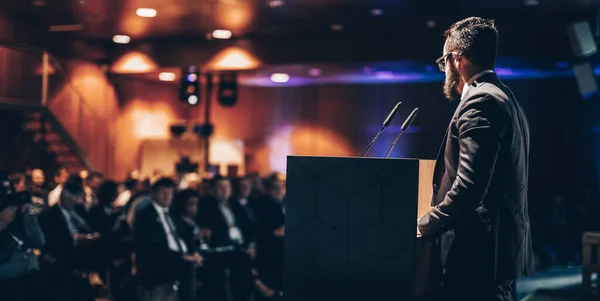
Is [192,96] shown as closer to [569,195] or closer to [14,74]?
[14,74]

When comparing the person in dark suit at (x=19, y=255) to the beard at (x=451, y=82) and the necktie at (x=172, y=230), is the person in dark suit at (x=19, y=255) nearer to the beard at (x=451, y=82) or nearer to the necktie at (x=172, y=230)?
the necktie at (x=172, y=230)

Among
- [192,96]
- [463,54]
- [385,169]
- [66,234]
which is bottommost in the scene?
[66,234]

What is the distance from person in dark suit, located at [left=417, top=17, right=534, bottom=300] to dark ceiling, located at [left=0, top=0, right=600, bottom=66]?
714 centimetres

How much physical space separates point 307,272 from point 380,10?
796cm

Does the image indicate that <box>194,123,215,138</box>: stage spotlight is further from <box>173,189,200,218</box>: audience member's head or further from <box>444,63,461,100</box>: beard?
<box>444,63,461,100</box>: beard

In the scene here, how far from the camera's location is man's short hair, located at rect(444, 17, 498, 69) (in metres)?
2.20

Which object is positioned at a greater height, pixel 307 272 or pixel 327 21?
pixel 327 21

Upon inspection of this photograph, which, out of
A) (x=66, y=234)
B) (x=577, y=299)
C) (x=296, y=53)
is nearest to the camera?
(x=66, y=234)

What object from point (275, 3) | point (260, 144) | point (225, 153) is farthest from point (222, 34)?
point (260, 144)

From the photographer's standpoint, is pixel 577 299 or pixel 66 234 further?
pixel 577 299

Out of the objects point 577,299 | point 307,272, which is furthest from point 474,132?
point 577,299

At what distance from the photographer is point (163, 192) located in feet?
18.7

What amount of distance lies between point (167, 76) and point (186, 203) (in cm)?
911

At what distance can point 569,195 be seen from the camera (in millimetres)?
13219
